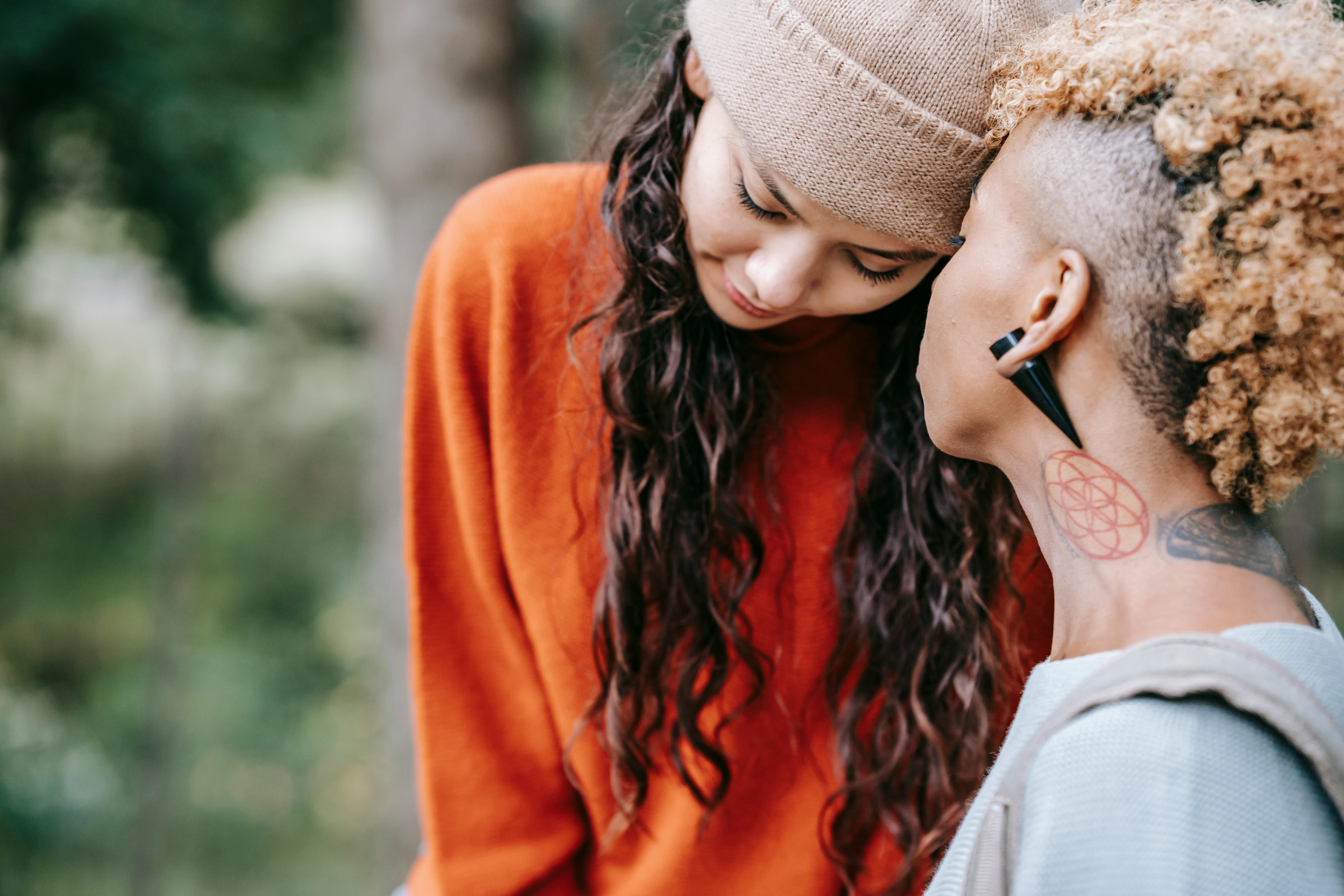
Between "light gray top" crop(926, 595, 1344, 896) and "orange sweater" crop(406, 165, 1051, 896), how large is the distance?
737mm

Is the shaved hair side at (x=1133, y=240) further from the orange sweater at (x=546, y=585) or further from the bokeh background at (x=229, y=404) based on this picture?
the bokeh background at (x=229, y=404)

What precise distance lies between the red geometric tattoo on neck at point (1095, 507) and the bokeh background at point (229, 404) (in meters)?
1.00

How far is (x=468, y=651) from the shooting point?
1727 millimetres

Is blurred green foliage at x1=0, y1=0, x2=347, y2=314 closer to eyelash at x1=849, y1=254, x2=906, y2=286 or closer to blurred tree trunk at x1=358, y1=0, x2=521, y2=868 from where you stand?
blurred tree trunk at x1=358, y1=0, x2=521, y2=868

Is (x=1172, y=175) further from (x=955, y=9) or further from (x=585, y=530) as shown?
(x=585, y=530)

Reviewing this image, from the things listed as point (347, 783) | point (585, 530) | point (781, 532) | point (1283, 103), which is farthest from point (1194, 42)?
point (347, 783)

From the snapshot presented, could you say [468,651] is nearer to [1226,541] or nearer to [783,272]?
[783,272]

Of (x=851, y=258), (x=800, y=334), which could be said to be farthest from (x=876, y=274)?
(x=800, y=334)

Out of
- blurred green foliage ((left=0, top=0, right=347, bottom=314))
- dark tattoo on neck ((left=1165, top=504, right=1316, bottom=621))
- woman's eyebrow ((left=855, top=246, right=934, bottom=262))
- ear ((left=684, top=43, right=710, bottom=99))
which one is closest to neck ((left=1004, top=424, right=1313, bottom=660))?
dark tattoo on neck ((left=1165, top=504, right=1316, bottom=621))

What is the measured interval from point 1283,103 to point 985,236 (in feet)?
0.99

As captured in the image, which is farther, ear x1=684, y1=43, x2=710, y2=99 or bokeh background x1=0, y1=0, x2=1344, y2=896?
bokeh background x1=0, y1=0, x2=1344, y2=896

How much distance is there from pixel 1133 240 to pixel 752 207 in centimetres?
49

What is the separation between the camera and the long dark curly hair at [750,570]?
1.51 m

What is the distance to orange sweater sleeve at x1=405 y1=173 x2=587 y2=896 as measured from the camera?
1608 millimetres
